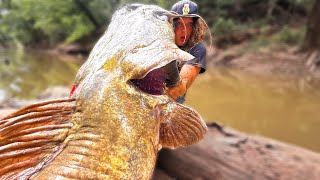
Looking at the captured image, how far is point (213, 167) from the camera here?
11.1 ft

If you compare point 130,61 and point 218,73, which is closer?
point 130,61

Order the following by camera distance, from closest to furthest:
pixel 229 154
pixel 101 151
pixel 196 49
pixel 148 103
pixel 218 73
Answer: pixel 101 151
pixel 148 103
pixel 196 49
pixel 229 154
pixel 218 73

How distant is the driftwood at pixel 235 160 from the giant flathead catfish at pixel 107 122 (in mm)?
1960

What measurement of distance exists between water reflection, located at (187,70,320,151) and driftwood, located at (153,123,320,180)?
1.86 metres

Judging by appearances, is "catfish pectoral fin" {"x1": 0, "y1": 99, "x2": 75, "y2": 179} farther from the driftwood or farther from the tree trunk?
the tree trunk

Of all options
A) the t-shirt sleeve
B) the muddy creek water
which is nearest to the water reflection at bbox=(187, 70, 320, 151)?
the muddy creek water

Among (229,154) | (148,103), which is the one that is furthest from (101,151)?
(229,154)

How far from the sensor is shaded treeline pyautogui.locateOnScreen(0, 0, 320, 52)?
21.0m

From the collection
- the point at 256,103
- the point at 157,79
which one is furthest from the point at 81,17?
the point at 157,79

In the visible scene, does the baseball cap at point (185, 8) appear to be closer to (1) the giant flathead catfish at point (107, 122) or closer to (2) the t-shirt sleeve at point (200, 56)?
(2) the t-shirt sleeve at point (200, 56)

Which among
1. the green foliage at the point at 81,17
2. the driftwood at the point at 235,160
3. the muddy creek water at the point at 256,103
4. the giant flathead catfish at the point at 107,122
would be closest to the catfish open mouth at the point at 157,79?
the giant flathead catfish at the point at 107,122

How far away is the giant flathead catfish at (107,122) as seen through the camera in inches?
36.9

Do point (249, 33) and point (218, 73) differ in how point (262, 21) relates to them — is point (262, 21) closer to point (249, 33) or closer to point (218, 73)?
point (249, 33)

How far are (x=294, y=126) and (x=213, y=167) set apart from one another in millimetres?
4151
